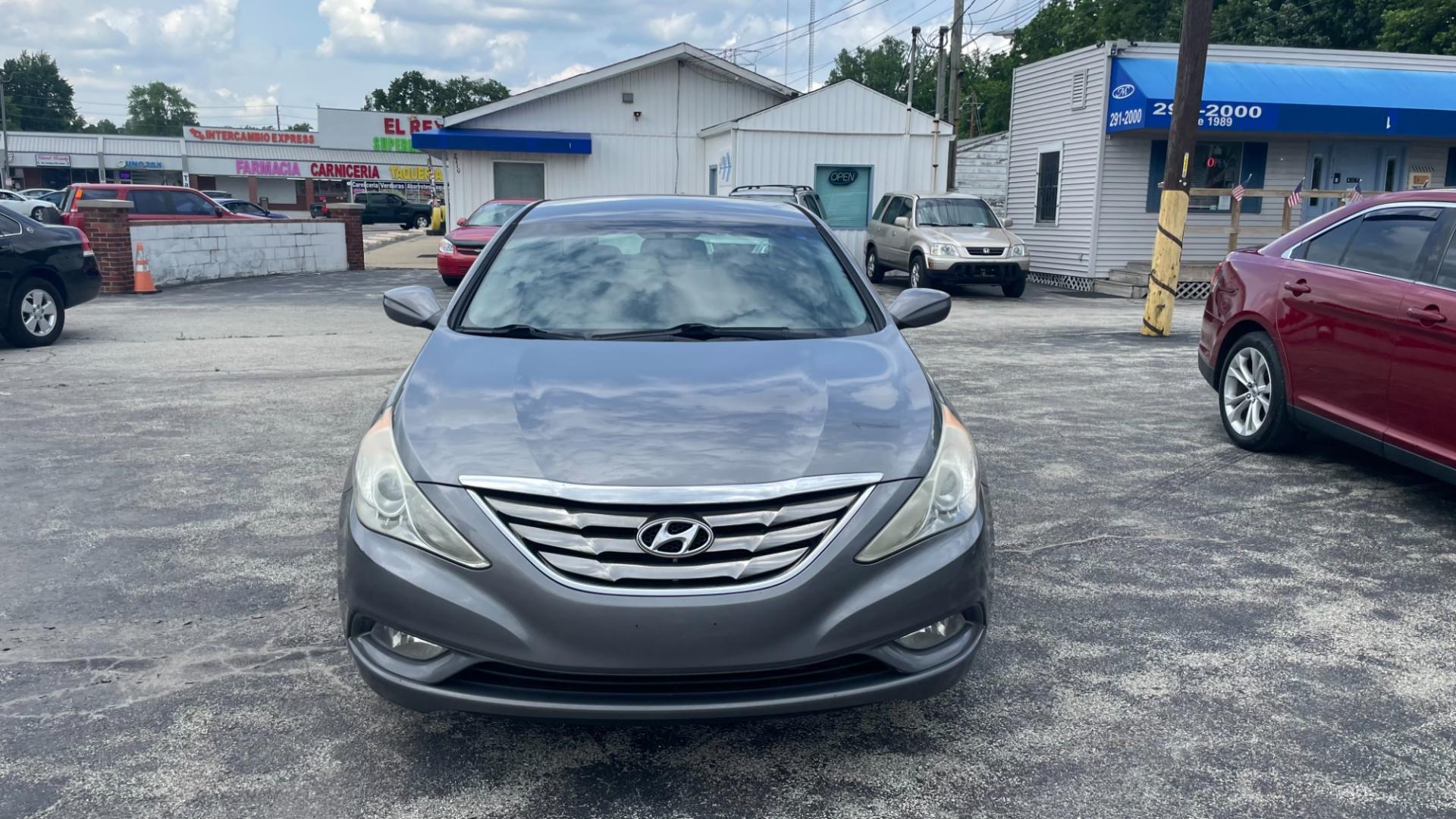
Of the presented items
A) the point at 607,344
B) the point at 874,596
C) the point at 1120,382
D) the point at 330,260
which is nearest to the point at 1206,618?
the point at 874,596

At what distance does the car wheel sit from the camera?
17703 mm

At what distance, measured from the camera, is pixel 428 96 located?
364ft

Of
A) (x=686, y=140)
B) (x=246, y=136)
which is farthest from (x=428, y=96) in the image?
(x=686, y=140)

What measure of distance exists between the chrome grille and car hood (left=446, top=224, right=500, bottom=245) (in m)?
15.0

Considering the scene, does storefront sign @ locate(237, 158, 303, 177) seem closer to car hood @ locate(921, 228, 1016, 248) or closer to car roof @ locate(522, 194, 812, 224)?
car hood @ locate(921, 228, 1016, 248)

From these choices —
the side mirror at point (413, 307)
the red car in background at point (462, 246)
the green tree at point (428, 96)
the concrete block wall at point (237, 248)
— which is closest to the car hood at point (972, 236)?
the red car in background at point (462, 246)

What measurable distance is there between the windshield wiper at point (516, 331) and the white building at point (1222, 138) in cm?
1687

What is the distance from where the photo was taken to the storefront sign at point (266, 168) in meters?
61.8

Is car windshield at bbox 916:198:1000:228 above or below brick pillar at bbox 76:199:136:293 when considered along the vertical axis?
above

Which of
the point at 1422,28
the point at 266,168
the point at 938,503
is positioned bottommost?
the point at 938,503

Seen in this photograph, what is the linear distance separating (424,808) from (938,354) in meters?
8.76

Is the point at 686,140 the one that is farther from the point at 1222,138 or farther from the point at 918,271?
the point at 1222,138

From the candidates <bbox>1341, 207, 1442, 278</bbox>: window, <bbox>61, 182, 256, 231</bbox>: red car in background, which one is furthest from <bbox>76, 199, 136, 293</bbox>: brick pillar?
<bbox>1341, 207, 1442, 278</bbox>: window

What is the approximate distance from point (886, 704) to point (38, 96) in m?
151
